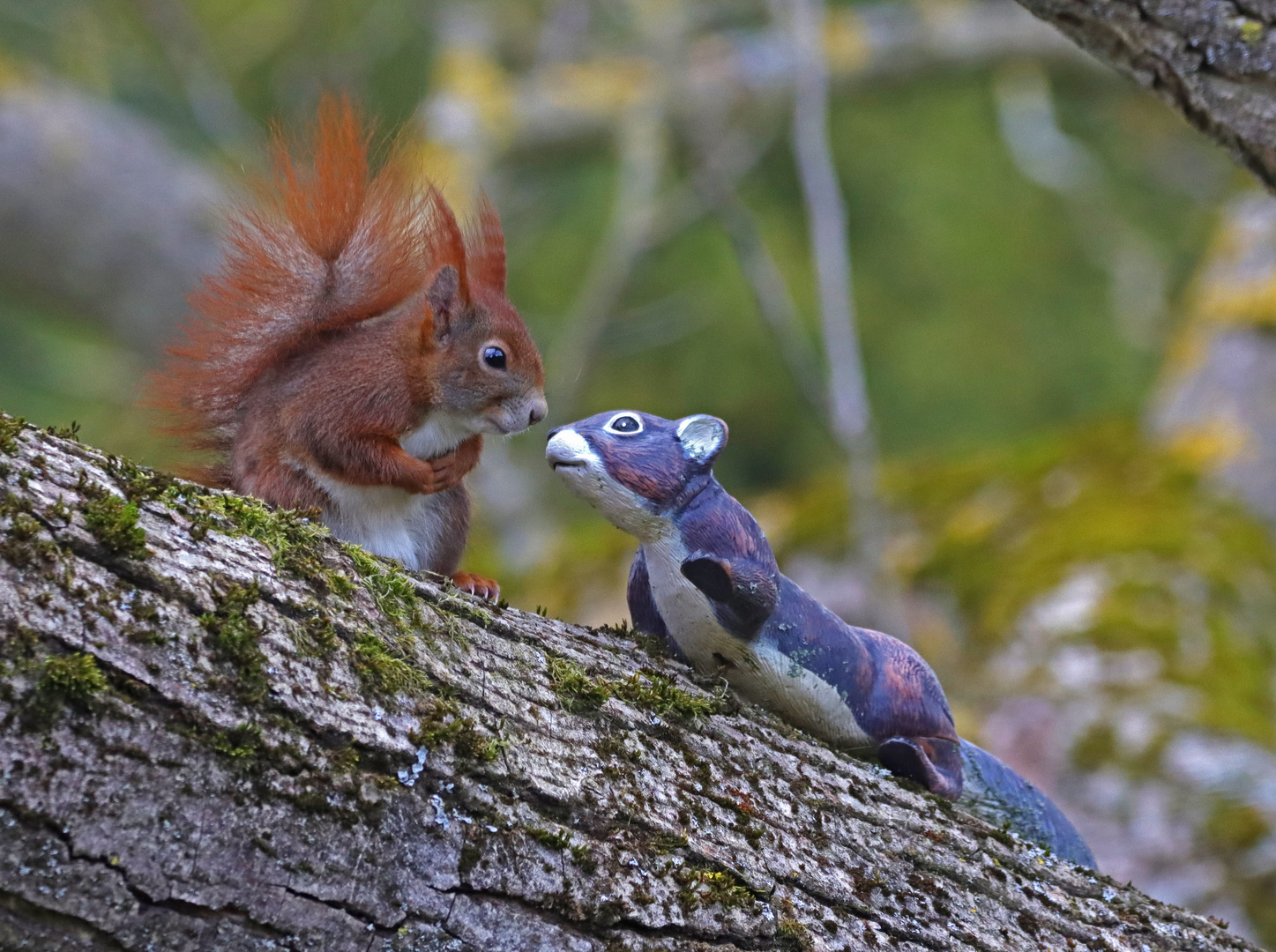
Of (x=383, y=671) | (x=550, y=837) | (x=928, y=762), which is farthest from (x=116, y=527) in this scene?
(x=928, y=762)

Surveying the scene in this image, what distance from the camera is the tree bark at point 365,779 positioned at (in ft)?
3.66

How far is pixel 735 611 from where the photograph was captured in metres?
1.75

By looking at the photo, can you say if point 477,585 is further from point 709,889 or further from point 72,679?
point 72,679

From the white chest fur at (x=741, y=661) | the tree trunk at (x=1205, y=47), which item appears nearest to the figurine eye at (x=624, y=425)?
the white chest fur at (x=741, y=661)

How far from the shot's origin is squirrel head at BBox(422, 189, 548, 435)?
201 centimetres

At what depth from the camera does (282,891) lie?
46.7 inches

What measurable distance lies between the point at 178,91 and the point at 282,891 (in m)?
10.9

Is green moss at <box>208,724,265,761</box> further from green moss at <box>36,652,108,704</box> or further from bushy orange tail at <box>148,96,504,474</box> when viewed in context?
bushy orange tail at <box>148,96,504,474</box>

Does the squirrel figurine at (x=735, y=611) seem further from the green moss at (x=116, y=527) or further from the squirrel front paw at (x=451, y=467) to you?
the green moss at (x=116, y=527)

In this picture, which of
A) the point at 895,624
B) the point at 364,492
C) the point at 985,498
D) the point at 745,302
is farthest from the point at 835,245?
the point at 745,302

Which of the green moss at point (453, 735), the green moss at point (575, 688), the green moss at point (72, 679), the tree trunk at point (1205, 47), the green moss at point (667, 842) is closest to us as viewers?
the green moss at point (72, 679)

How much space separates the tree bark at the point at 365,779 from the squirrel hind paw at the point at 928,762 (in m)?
0.11

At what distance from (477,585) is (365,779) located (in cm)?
67

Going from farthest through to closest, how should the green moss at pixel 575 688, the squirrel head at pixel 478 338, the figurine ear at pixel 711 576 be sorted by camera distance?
the squirrel head at pixel 478 338, the figurine ear at pixel 711 576, the green moss at pixel 575 688
